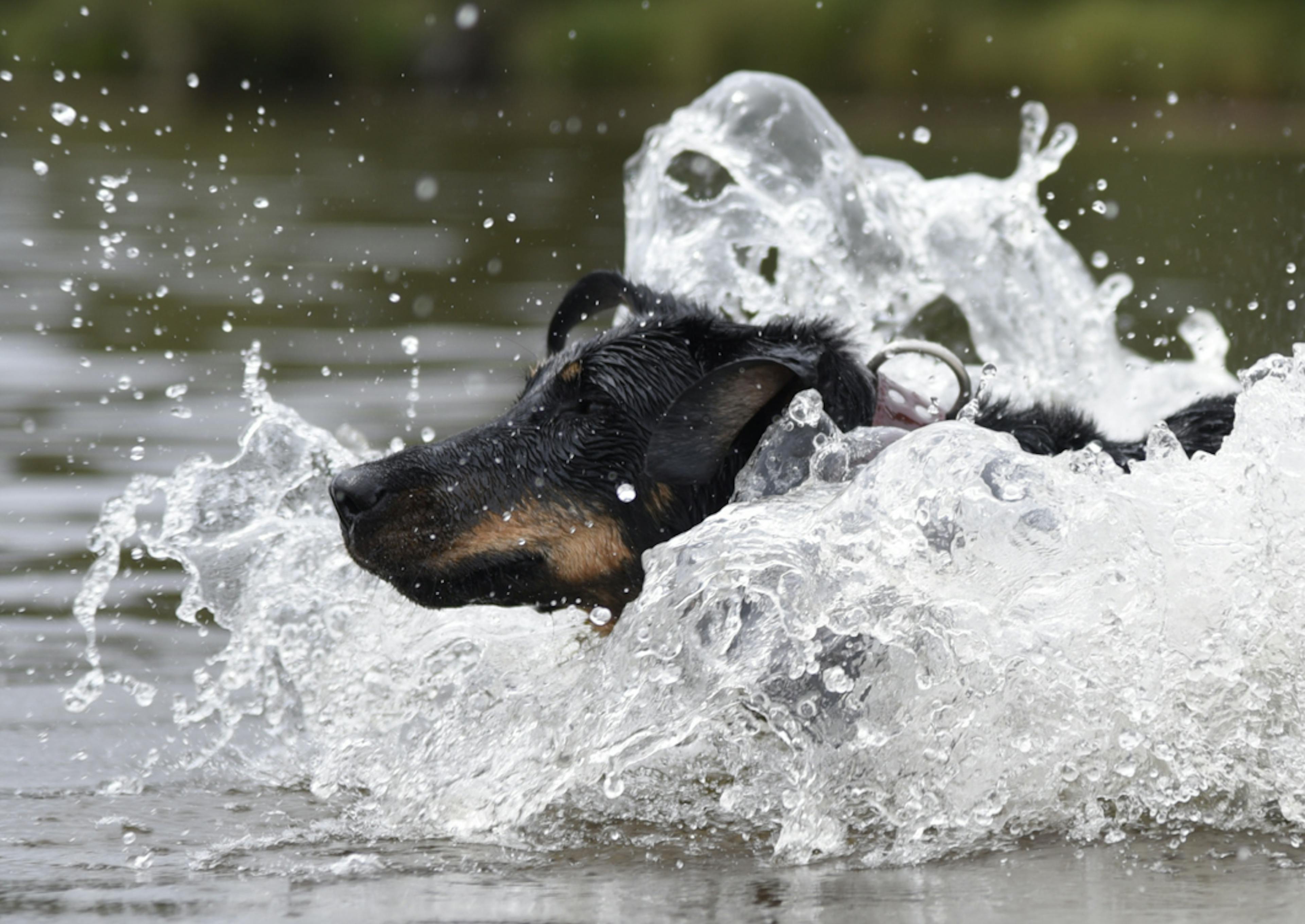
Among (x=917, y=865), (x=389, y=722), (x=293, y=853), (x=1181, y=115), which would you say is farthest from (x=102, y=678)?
(x=1181, y=115)

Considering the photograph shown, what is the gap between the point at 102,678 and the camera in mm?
5164

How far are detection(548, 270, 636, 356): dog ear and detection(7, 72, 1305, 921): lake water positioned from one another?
147cm

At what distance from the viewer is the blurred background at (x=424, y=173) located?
958 cm

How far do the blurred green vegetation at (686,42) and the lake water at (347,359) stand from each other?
112cm

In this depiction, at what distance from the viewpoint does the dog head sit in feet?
14.1

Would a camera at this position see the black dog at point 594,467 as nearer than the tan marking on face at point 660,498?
Yes

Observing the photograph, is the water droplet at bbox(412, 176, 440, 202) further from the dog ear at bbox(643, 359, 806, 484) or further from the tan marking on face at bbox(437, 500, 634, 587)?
the dog ear at bbox(643, 359, 806, 484)

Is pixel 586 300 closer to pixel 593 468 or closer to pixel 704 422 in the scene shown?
pixel 593 468

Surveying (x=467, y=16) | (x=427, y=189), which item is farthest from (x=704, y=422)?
(x=467, y=16)

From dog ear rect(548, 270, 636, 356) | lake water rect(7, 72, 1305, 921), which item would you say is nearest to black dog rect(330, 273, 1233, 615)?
→ dog ear rect(548, 270, 636, 356)

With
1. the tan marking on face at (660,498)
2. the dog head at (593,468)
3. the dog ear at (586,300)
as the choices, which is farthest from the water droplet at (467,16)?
the tan marking on face at (660,498)

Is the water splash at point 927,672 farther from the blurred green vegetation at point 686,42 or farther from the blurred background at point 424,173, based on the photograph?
the blurred green vegetation at point 686,42

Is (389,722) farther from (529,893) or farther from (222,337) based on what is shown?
(222,337)

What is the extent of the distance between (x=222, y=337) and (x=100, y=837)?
784 centimetres
